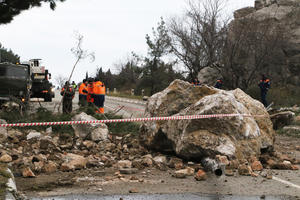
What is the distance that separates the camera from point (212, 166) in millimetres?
6430

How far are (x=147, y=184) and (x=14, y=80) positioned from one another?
12773 millimetres

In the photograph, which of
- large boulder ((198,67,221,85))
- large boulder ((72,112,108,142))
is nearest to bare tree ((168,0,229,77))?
large boulder ((198,67,221,85))

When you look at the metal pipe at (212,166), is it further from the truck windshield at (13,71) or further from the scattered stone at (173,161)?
the truck windshield at (13,71)

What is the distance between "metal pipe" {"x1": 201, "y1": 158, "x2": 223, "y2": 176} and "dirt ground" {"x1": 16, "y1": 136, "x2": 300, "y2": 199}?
0.13m

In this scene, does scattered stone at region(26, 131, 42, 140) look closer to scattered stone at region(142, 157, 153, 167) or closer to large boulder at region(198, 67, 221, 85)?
scattered stone at region(142, 157, 153, 167)

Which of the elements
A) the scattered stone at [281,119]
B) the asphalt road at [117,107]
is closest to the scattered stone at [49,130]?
the asphalt road at [117,107]

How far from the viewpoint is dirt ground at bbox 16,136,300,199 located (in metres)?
5.14

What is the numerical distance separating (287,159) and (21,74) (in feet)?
42.6

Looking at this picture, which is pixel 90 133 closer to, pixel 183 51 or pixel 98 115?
pixel 98 115

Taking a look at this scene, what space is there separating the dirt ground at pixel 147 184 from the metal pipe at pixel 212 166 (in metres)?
0.13

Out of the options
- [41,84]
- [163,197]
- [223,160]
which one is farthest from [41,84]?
[163,197]

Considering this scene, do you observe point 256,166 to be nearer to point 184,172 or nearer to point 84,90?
point 184,172

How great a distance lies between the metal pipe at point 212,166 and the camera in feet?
20.4

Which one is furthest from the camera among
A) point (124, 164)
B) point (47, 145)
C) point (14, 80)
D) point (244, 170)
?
point (14, 80)
